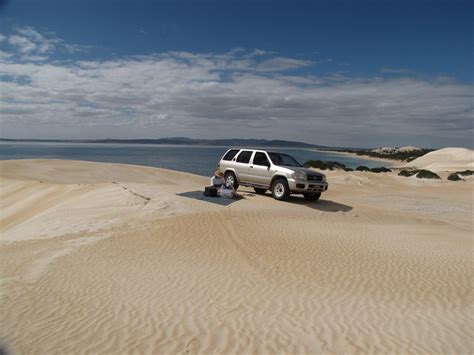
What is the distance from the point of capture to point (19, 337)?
5902mm

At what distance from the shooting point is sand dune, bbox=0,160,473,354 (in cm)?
618

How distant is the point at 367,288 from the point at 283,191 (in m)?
8.91

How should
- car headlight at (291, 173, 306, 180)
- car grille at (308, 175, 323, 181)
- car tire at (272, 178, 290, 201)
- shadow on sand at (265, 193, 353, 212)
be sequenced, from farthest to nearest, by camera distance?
shadow on sand at (265, 193, 353, 212)
car tire at (272, 178, 290, 201)
car grille at (308, 175, 323, 181)
car headlight at (291, 173, 306, 180)

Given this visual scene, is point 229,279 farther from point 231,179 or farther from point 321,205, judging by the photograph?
point 321,205

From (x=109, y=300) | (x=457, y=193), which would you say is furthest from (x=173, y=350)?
(x=457, y=193)

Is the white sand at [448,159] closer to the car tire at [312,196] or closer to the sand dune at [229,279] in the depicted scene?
the car tire at [312,196]

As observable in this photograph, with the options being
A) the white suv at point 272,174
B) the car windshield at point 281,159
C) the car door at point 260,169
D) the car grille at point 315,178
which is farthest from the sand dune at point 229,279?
the car windshield at point 281,159

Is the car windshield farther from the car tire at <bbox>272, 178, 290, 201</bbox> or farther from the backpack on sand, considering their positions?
the backpack on sand

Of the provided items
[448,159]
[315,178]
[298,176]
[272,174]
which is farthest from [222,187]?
[448,159]

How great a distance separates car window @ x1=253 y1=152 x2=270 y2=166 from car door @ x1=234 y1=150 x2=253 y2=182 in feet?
1.01

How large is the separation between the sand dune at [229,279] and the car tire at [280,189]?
0.54 m

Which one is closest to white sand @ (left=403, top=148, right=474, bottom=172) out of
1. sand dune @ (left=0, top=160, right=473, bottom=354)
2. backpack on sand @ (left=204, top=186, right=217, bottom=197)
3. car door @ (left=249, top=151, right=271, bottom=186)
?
car door @ (left=249, top=151, right=271, bottom=186)

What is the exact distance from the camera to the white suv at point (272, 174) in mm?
17050

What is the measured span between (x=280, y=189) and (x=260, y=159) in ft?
5.54
